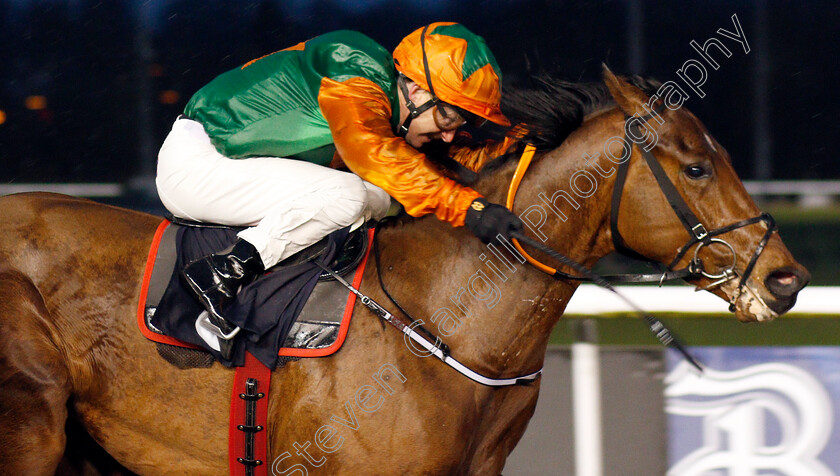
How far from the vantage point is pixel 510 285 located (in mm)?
2279

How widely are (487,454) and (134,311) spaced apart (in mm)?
1083

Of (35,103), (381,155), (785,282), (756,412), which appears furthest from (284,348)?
(35,103)

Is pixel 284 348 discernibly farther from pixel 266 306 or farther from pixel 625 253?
pixel 625 253

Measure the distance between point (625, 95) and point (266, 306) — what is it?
1139mm

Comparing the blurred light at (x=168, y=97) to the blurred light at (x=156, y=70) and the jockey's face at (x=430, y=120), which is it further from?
the jockey's face at (x=430, y=120)

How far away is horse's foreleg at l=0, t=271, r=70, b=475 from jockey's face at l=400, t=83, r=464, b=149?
1221mm

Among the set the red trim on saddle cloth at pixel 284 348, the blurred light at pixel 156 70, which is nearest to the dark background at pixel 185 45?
the blurred light at pixel 156 70

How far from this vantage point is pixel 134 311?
7.77ft

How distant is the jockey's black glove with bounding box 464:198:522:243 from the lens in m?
2.12

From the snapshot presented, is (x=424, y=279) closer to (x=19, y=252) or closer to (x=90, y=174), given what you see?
(x=19, y=252)

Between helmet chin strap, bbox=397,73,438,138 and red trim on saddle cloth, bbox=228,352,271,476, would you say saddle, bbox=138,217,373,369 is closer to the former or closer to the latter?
red trim on saddle cloth, bbox=228,352,271,476

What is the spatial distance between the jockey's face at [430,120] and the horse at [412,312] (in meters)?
0.18

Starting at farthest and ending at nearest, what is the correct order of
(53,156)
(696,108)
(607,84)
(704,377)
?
1. (696,108)
2. (53,156)
3. (704,377)
4. (607,84)

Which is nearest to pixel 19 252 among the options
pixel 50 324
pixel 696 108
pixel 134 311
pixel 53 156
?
pixel 50 324
